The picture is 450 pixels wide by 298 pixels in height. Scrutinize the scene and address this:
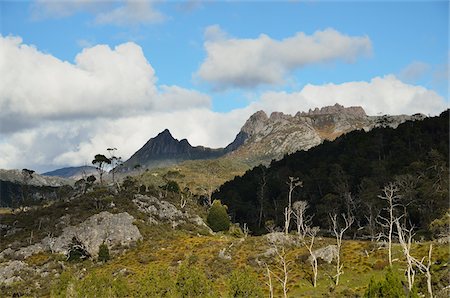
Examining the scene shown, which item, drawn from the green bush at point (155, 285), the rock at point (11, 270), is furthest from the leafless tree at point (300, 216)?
the rock at point (11, 270)

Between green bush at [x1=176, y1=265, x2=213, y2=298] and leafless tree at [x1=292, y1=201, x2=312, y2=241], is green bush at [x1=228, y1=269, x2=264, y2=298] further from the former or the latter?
leafless tree at [x1=292, y1=201, x2=312, y2=241]

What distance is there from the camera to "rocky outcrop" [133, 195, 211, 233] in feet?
331

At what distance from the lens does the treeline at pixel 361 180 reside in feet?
302

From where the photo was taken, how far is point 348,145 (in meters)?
158

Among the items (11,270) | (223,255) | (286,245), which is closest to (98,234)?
(11,270)

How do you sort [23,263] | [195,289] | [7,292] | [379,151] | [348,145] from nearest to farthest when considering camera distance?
[195,289], [7,292], [23,263], [379,151], [348,145]

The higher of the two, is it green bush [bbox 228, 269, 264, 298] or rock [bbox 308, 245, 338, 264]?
green bush [bbox 228, 269, 264, 298]

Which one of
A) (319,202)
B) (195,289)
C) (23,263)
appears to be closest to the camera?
(195,289)

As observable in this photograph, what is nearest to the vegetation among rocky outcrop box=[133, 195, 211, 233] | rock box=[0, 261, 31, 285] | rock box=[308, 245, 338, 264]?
rock box=[308, 245, 338, 264]

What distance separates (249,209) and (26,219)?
69.9m

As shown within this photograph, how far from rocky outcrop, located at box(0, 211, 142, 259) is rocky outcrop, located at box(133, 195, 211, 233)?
11.0 metres

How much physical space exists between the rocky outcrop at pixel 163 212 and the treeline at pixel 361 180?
22868mm

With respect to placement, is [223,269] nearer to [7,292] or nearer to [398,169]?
[7,292]

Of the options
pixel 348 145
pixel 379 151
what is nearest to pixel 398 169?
pixel 379 151
